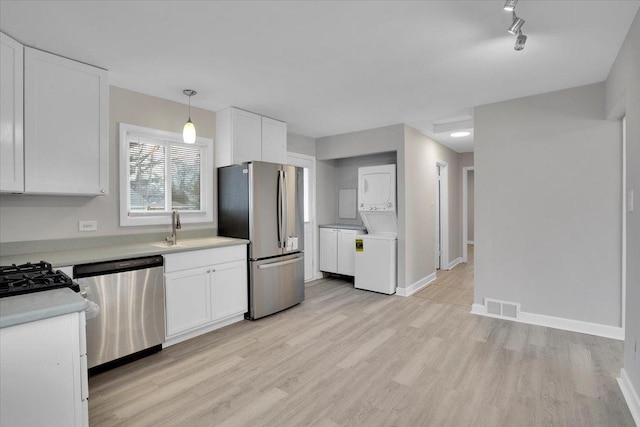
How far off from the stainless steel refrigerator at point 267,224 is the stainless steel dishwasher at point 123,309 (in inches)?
41.4

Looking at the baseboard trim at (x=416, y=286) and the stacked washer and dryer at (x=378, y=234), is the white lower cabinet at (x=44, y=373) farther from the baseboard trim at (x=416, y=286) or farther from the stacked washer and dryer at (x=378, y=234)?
the baseboard trim at (x=416, y=286)

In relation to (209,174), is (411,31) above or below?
above

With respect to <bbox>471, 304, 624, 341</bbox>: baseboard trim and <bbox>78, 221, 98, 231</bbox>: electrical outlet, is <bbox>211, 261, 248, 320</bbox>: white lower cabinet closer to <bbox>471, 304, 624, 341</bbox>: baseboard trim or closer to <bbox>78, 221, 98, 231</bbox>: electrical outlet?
<bbox>78, 221, 98, 231</bbox>: electrical outlet

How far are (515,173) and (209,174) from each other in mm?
3635

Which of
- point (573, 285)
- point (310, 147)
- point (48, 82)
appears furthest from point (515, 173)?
point (48, 82)

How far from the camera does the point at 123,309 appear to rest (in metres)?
2.57

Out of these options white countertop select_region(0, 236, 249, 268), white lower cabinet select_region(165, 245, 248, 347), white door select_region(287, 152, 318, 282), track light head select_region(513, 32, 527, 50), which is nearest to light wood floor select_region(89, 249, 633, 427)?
white lower cabinet select_region(165, 245, 248, 347)

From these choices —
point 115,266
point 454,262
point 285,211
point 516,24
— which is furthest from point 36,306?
point 454,262

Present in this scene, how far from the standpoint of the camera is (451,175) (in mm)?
6500

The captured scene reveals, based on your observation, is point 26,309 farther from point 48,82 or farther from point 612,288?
point 612,288

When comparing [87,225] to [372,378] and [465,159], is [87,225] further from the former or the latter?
[465,159]

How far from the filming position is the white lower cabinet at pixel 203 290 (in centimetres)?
292

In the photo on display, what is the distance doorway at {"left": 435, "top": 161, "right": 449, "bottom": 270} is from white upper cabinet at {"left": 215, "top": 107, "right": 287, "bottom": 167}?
365cm

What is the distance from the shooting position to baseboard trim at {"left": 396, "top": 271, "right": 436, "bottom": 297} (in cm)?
452
